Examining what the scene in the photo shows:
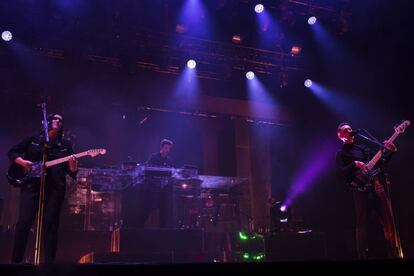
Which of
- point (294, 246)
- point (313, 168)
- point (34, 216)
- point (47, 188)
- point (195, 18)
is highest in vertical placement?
point (195, 18)

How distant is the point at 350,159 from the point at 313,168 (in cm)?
484

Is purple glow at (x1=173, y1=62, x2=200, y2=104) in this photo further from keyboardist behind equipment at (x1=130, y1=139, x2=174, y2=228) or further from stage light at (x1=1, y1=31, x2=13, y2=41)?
stage light at (x1=1, y1=31, x2=13, y2=41)

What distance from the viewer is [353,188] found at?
5941 mm

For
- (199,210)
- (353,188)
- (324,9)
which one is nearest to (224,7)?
(324,9)

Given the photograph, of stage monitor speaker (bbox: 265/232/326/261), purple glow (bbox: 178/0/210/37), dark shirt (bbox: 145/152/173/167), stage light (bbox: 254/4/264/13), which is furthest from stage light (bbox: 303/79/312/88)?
stage monitor speaker (bbox: 265/232/326/261)

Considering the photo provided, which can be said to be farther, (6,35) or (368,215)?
(6,35)

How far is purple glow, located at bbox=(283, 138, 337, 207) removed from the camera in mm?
10289

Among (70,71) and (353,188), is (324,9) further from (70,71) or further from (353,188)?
(70,71)

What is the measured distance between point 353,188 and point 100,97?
21.6 ft

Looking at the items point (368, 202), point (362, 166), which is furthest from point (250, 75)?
point (368, 202)

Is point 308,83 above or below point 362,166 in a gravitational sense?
above

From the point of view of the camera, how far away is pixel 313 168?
10.9m

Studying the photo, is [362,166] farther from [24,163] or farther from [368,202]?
[24,163]

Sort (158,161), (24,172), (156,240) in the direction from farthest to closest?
(158,161) → (156,240) → (24,172)
